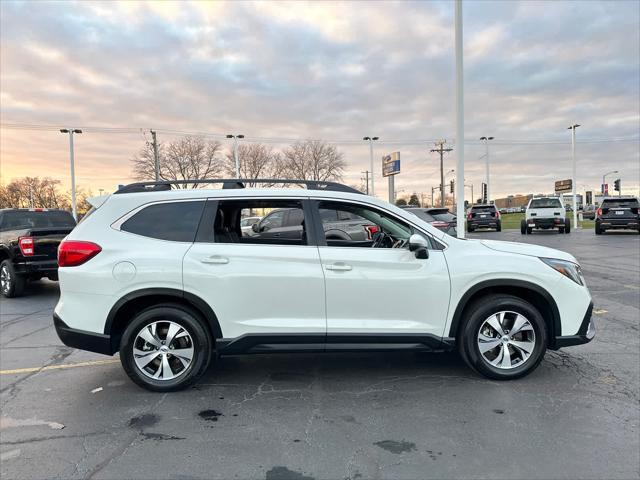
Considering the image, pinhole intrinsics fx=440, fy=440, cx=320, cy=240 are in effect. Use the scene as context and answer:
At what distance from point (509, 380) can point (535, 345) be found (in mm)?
402

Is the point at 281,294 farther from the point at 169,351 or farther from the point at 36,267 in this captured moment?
the point at 36,267

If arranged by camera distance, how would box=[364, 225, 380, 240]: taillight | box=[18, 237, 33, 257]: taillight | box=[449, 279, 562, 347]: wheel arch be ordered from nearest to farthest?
box=[449, 279, 562, 347]: wheel arch, box=[364, 225, 380, 240]: taillight, box=[18, 237, 33, 257]: taillight

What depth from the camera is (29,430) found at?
132 inches

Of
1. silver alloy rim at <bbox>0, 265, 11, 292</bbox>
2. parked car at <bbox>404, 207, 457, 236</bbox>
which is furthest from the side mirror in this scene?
parked car at <bbox>404, 207, 457, 236</bbox>

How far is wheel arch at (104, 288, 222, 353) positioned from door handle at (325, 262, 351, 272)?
110 cm

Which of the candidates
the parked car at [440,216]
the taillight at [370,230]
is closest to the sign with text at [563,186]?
the parked car at [440,216]

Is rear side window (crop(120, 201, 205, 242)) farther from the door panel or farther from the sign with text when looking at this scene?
the sign with text

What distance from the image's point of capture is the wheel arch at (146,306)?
3.84 meters

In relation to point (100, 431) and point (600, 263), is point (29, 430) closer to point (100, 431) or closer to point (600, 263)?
point (100, 431)

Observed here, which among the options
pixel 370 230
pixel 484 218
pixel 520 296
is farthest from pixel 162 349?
pixel 484 218

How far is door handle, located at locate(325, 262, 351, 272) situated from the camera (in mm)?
3877

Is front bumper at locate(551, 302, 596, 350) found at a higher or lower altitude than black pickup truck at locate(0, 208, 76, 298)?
lower

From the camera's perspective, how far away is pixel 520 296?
4180mm

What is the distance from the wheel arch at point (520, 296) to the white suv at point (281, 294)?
12 millimetres
